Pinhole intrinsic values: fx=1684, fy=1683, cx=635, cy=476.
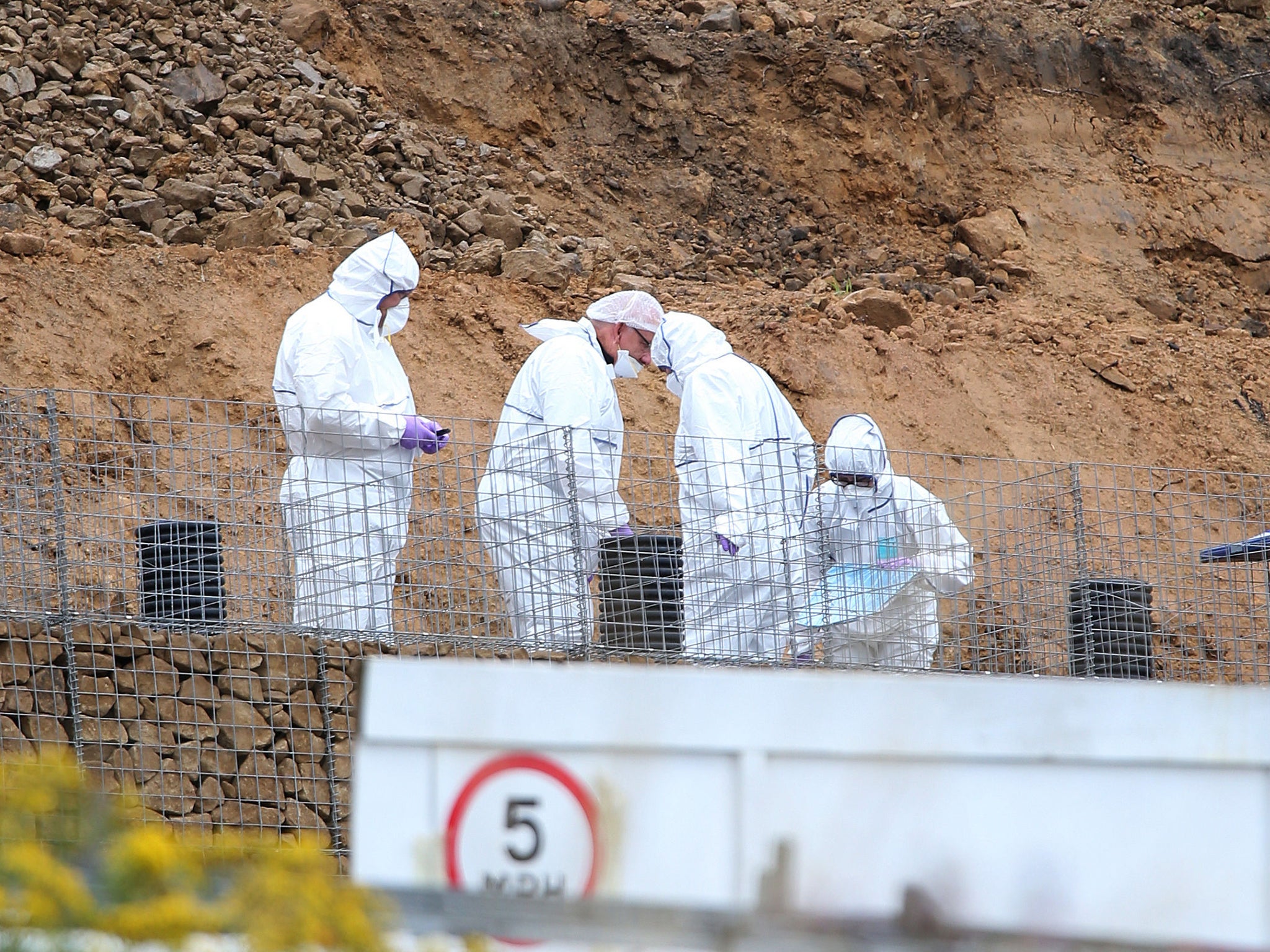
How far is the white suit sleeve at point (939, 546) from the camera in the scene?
5887 millimetres

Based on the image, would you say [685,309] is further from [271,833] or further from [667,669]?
[667,669]

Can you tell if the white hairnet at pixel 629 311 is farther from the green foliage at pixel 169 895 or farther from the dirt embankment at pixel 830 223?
the green foliage at pixel 169 895

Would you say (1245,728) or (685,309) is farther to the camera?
(685,309)

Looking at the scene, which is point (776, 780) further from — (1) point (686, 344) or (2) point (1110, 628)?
(1) point (686, 344)

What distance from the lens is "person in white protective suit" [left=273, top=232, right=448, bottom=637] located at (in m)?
5.45

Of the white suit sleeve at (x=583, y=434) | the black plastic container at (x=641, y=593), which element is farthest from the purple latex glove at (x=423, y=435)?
the black plastic container at (x=641, y=593)

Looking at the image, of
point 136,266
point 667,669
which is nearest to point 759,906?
point 667,669

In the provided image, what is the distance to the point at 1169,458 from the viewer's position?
10.7 m

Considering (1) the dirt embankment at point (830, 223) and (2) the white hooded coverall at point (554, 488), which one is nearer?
(2) the white hooded coverall at point (554, 488)

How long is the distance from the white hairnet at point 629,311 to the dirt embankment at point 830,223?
9.53ft

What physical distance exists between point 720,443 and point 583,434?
1.70 ft

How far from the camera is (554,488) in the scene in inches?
230

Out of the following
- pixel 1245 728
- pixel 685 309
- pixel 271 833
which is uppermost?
pixel 685 309

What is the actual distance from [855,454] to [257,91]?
21.2 feet
